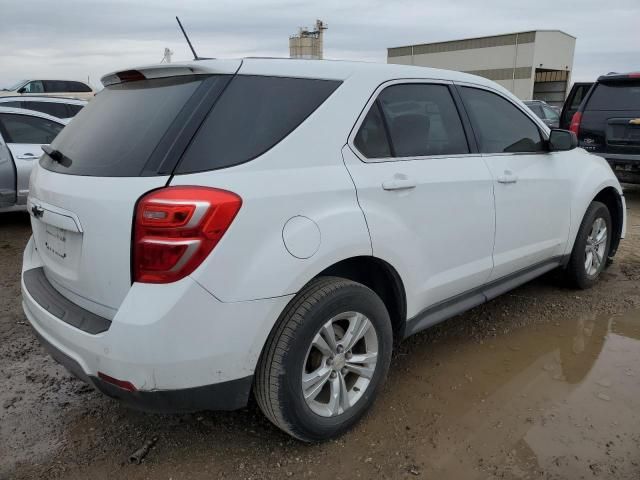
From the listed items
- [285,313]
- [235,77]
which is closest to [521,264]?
[285,313]

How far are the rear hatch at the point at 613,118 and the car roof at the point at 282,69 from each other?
5868mm

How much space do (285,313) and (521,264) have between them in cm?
202

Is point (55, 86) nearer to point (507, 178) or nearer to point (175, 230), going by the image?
point (507, 178)

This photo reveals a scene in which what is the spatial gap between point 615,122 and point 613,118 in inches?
2.5

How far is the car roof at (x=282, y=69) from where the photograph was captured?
2205mm

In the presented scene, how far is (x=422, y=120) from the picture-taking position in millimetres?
2873

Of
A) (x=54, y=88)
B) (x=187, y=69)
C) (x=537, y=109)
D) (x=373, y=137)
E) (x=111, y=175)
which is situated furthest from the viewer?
(x=54, y=88)

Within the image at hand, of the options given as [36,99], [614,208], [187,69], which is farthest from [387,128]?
[36,99]

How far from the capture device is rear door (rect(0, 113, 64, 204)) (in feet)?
20.3

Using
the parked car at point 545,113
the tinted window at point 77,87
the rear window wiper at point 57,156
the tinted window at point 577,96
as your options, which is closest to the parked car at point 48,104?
the rear window wiper at point 57,156

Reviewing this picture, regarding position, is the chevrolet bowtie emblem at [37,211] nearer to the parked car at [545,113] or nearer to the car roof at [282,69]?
the car roof at [282,69]

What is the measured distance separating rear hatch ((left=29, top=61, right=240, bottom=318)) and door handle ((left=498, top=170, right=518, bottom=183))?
1748mm

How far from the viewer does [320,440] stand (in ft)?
7.85

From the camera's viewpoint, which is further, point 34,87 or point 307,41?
point 307,41
